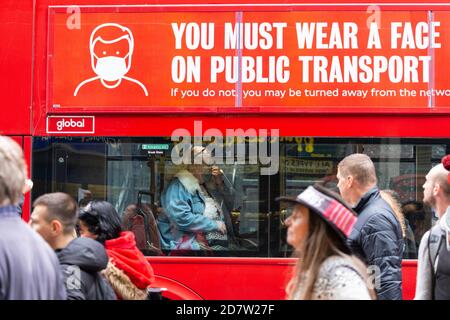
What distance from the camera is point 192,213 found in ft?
21.2

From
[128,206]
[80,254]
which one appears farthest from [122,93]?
[80,254]

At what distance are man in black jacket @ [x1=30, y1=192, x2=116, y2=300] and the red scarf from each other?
1.04 feet

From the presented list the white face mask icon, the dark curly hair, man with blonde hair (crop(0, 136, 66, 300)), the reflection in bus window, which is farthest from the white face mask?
man with blonde hair (crop(0, 136, 66, 300))

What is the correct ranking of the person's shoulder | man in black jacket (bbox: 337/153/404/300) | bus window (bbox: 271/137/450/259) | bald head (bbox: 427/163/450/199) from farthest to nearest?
1. bus window (bbox: 271/137/450/259)
2. man in black jacket (bbox: 337/153/404/300)
3. bald head (bbox: 427/163/450/199)
4. the person's shoulder

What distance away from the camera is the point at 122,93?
21.4ft

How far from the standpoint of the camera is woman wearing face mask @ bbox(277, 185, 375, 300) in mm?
2816

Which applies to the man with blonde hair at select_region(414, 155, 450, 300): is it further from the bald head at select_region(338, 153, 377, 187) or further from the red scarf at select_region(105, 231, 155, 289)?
the red scarf at select_region(105, 231, 155, 289)

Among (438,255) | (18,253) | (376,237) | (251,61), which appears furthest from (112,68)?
(18,253)

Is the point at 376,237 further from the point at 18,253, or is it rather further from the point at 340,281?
the point at 18,253

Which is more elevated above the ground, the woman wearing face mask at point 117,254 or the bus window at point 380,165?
the bus window at point 380,165

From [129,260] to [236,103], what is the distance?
2651 mm

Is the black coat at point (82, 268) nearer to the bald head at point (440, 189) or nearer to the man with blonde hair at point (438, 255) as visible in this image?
the man with blonde hair at point (438, 255)

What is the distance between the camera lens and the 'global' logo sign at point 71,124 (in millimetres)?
6504

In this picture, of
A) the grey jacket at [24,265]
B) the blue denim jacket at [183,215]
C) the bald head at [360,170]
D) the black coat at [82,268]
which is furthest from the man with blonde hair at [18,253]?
the blue denim jacket at [183,215]
